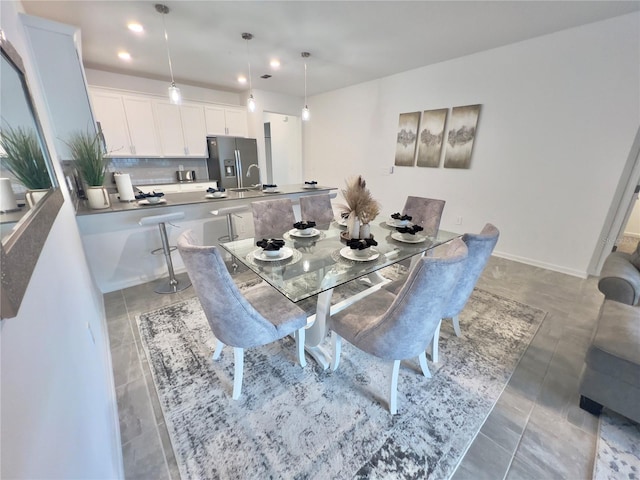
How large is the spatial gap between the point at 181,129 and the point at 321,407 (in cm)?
503

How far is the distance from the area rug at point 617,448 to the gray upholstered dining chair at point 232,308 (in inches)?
62.9

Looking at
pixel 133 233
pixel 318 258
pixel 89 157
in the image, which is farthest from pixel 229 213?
pixel 318 258

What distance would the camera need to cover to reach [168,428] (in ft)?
4.52

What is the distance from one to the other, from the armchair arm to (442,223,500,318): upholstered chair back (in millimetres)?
1011

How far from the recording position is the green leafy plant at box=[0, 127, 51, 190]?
2.65ft

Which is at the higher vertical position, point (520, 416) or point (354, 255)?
point (354, 255)

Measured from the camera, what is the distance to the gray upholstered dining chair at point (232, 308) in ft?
3.99

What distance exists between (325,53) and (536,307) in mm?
3729

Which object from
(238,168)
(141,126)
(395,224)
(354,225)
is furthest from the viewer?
(238,168)

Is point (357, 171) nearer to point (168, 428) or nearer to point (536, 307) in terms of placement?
point (536, 307)

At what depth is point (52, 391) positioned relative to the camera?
0.65m

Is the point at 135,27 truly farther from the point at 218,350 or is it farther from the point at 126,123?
the point at 218,350

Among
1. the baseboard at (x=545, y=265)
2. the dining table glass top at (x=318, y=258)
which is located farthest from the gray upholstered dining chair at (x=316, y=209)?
the baseboard at (x=545, y=265)

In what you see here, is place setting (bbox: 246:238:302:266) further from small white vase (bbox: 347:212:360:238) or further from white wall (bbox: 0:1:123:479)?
white wall (bbox: 0:1:123:479)
